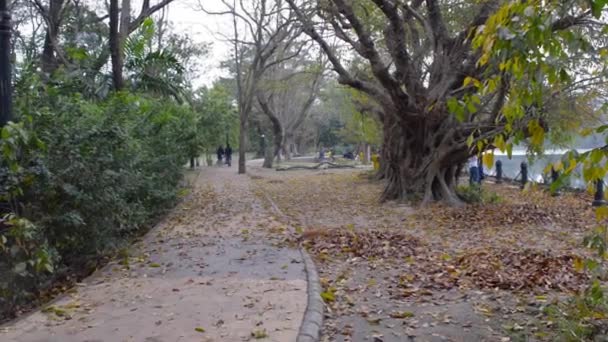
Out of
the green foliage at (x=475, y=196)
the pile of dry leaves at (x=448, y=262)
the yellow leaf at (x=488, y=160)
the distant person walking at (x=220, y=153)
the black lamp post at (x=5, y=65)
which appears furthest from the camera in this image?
the distant person walking at (x=220, y=153)

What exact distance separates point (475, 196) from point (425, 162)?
186 centimetres

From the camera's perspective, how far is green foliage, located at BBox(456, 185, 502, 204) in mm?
16281

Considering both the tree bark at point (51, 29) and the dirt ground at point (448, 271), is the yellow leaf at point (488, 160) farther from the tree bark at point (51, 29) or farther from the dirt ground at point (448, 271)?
the tree bark at point (51, 29)

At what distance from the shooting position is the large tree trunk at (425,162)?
15.3 meters

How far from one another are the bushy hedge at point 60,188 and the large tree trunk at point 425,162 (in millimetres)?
8337

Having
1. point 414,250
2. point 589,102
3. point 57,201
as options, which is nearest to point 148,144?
point 57,201

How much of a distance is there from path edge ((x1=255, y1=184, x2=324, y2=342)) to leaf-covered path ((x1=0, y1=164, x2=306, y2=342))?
0.08m

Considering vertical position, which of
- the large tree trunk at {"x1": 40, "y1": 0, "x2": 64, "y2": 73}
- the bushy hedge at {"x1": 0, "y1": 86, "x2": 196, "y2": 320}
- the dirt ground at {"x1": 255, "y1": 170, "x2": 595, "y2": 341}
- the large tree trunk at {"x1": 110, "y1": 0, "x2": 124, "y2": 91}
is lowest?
the dirt ground at {"x1": 255, "y1": 170, "x2": 595, "y2": 341}

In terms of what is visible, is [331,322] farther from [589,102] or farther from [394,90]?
[589,102]

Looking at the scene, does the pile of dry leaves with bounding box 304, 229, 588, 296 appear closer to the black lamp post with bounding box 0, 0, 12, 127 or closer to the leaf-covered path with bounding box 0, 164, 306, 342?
the leaf-covered path with bounding box 0, 164, 306, 342

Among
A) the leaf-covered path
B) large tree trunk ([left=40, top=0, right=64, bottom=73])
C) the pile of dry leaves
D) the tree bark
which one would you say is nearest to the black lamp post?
the leaf-covered path

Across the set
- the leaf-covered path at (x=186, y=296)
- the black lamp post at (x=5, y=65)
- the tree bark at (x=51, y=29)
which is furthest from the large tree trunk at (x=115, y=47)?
the black lamp post at (x=5, y=65)

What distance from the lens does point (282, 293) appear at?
6.41 meters

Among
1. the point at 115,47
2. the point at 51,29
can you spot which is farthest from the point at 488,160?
the point at 51,29
